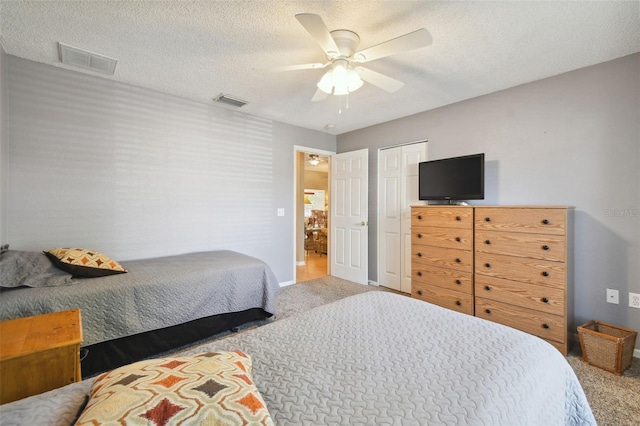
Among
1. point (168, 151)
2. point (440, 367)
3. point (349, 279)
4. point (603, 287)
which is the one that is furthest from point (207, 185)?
point (603, 287)

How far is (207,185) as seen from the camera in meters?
3.45

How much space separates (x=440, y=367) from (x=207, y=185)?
3.16 meters

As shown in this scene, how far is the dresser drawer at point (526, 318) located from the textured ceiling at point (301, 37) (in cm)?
212

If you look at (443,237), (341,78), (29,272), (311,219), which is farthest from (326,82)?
(311,219)

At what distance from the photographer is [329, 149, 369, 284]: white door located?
14.1 feet

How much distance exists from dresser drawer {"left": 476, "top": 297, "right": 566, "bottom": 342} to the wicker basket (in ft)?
0.49

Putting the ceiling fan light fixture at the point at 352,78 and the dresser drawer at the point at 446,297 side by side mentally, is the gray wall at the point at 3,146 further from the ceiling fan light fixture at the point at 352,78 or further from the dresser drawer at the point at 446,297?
the dresser drawer at the point at 446,297

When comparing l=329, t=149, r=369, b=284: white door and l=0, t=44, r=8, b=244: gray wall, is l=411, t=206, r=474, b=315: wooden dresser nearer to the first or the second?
l=329, t=149, r=369, b=284: white door

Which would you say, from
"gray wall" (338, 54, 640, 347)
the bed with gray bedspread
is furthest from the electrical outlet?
the bed with gray bedspread

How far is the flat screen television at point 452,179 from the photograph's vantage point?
115 inches

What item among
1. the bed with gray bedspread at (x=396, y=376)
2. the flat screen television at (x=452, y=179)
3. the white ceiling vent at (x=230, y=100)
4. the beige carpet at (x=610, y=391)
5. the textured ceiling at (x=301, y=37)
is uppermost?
the white ceiling vent at (x=230, y=100)

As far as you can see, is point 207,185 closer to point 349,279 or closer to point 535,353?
point 349,279

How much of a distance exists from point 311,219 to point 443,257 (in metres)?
6.28

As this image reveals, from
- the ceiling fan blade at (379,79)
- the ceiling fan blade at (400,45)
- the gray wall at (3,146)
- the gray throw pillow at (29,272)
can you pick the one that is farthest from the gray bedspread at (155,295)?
the ceiling fan blade at (400,45)
